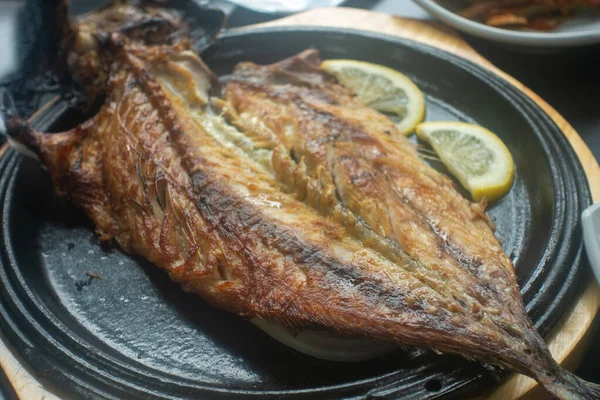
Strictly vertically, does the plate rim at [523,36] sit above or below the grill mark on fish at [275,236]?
above

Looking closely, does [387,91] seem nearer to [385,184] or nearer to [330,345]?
[385,184]

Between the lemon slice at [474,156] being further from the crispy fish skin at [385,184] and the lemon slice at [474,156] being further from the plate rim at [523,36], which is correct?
the plate rim at [523,36]

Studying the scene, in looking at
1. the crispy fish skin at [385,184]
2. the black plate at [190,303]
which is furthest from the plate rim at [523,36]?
the crispy fish skin at [385,184]

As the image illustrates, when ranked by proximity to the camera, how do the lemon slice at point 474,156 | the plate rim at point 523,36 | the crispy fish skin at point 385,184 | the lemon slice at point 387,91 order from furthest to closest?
the plate rim at point 523,36, the lemon slice at point 387,91, the lemon slice at point 474,156, the crispy fish skin at point 385,184

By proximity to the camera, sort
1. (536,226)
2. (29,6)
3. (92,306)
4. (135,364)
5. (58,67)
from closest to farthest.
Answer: (135,364) < (92,306) < (536,226) < (58,67) < (29,6)

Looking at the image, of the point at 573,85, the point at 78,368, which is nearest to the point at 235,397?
the point at 78,368

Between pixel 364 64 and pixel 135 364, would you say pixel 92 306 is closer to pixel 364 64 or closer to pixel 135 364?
pixel 135 364

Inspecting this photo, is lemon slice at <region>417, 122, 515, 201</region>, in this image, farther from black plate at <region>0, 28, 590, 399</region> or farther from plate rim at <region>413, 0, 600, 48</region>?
plate rim at <region>413, 0, 600, 48</region>
